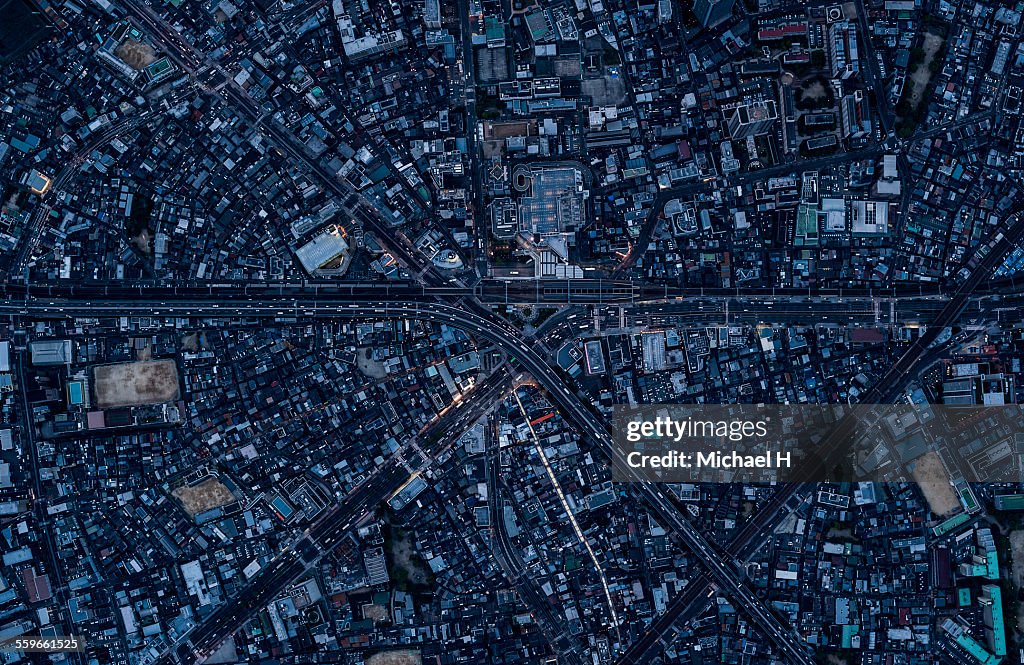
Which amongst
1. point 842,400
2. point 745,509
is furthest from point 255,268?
point 842,400

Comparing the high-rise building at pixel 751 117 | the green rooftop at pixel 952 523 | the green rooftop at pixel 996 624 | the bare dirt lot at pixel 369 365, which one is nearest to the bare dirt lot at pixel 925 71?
the high-rise building at pixel 751 117

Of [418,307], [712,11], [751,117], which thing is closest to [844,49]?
[751,117]

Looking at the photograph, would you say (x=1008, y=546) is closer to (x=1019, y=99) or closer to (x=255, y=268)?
(x=1019, y=99)

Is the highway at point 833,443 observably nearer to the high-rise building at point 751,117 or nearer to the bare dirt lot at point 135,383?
the high-rise building at point 751,117

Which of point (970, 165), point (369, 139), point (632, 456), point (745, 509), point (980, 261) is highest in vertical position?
point (369, 139)

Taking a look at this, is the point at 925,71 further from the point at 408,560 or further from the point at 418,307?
the point at 408,560
